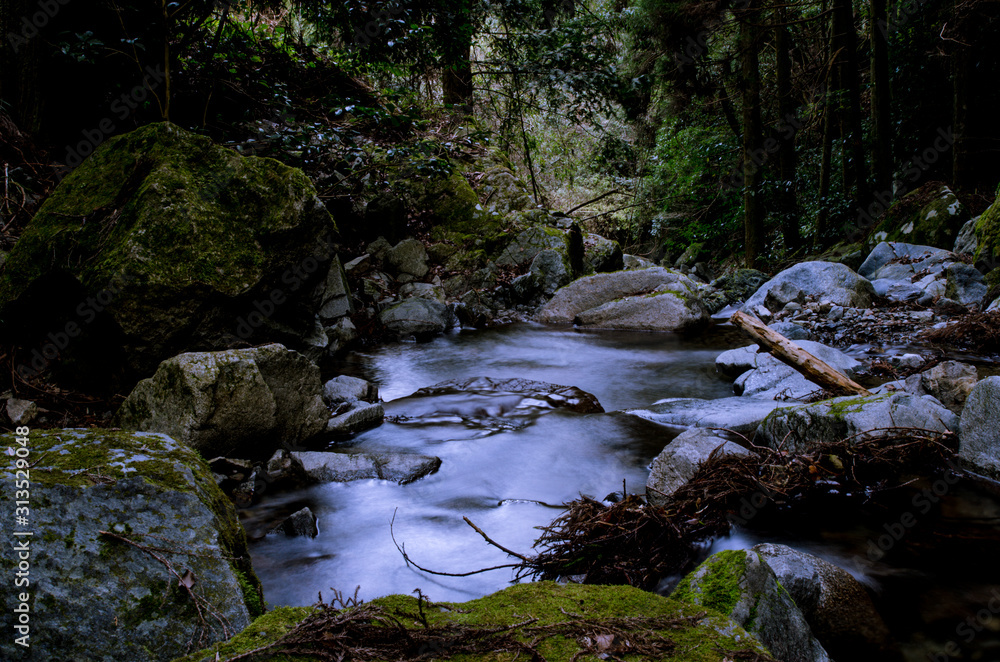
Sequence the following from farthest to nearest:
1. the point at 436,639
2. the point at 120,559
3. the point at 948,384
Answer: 1. the point at 948,384
2. the point at 120,559
3. the point at 436,639

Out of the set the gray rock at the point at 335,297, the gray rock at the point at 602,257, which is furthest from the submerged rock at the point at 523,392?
the gray rock at the point at 602,257

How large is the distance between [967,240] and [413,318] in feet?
29.8

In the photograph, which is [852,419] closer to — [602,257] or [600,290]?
[600,290]

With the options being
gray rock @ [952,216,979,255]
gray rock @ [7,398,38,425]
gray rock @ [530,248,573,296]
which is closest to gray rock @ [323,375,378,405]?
gray rock @ [7,398,38,425]

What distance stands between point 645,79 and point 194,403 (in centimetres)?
994

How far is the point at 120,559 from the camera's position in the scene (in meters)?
1.69

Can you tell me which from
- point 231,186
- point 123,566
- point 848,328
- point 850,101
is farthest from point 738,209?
point 123,566

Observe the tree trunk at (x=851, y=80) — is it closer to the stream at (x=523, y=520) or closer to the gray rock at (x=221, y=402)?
the stream at (x=523, y=520)

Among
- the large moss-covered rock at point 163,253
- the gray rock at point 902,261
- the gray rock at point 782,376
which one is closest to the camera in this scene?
the large moss-covered rock at point 163,253

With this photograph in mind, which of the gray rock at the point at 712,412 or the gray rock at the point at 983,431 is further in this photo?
the gray rock at the point at 712,412

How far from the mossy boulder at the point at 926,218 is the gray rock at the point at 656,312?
3745 millimetres

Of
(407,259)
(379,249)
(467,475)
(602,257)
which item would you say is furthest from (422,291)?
(467,475)

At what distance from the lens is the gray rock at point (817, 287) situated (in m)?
8.41

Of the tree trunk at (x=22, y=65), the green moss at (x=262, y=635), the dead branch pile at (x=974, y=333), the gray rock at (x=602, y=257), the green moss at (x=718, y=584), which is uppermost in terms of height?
the tree trunk at (x=22, y=65)
